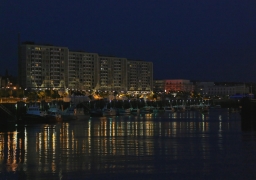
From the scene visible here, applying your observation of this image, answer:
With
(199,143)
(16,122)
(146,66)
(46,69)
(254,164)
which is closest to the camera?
(254,164)

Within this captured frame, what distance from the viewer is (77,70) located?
530ft

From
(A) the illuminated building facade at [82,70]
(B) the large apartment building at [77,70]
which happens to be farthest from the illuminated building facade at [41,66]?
(A) the illuminated building facade at [82,70]

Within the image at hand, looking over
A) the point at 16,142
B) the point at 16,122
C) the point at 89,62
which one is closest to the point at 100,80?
the point at 89,62

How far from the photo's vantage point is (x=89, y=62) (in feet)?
541

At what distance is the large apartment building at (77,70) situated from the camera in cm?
14312

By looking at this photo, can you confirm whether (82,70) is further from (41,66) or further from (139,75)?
(139,75)

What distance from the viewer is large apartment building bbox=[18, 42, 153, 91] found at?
14312 centimetres

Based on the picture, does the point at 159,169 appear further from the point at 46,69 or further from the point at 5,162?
the point at 46,69

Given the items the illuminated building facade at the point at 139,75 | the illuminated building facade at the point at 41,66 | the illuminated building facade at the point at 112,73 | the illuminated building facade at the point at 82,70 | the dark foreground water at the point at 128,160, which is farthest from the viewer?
the illuminated building facade at the point at 139,75

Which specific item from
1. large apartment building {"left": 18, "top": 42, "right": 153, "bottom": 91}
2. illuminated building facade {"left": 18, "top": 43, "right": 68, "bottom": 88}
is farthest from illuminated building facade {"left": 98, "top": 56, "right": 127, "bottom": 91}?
illuminated building facade {"left": 18, "top": 43, "right": 68, "bottom": 88}

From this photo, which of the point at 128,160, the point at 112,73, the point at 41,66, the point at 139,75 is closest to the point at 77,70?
the point at 112,73

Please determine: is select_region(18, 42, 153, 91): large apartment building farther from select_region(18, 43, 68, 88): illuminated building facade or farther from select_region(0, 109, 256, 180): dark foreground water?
select_region(0, 109, 256, 180): dark foreground water

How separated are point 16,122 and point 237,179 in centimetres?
4759

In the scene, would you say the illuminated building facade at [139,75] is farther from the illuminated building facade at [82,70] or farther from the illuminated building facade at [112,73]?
the illuminated building facade at [82,70]
